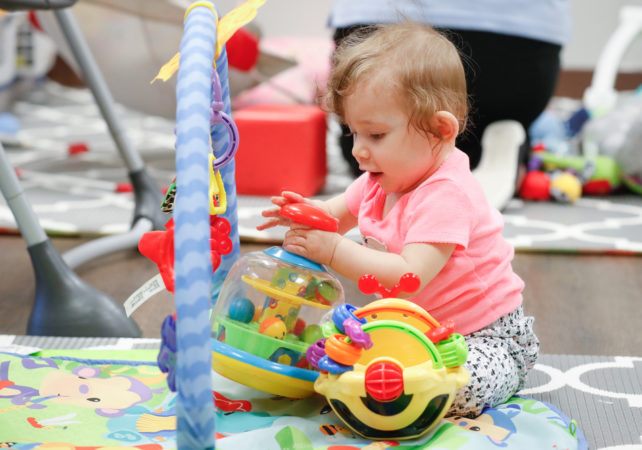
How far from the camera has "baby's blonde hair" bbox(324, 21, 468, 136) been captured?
86 centimetres

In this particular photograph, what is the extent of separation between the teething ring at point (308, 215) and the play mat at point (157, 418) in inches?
7.1

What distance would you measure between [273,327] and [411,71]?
28cm

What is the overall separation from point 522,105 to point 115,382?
1.21 meters

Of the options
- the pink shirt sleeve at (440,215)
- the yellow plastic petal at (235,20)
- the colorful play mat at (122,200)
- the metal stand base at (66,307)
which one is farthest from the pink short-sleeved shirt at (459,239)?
the colorful play mat at (122,200)

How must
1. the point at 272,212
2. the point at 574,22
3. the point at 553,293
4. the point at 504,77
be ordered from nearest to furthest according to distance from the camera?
the point at 272,212 < the point at 553,293 < the point at 504,77 < the point at 574,22

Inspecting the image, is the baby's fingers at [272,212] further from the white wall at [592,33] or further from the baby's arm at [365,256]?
the white wall at [592,33]

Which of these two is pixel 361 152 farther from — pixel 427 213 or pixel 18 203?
pixel 18 203

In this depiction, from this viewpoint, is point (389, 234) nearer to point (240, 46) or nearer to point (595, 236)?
point (595, 236)

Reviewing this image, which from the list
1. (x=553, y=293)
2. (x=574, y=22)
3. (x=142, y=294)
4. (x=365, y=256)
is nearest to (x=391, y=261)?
(x=365, y=256)

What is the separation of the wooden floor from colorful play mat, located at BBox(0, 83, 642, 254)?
0.06 m

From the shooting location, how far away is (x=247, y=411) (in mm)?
866

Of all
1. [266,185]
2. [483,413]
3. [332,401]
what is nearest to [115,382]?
[332,401]

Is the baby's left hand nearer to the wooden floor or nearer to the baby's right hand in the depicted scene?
the baby's right hand

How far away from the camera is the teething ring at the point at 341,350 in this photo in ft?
2.56
